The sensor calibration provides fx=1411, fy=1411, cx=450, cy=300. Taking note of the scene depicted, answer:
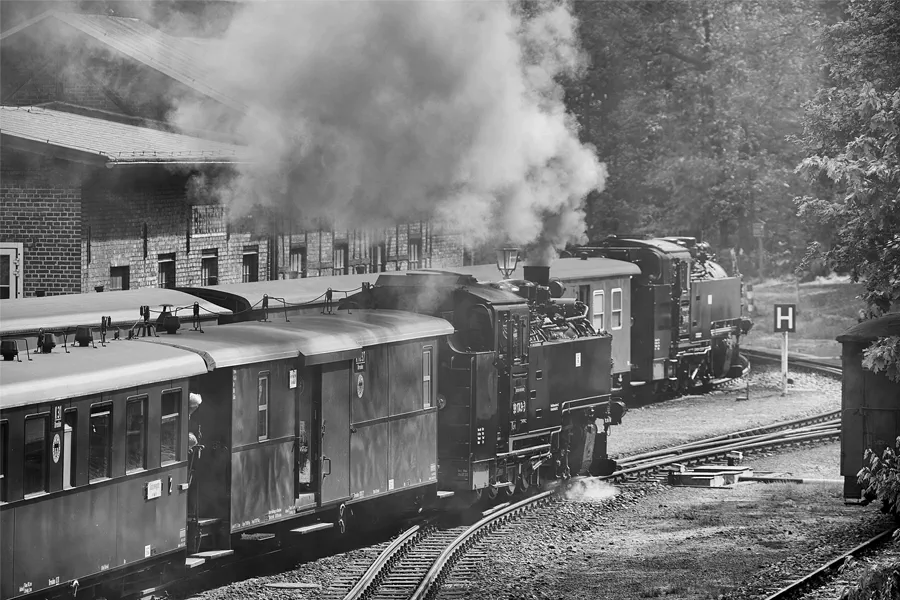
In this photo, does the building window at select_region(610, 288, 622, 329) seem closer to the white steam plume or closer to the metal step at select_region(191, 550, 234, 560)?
the white steam plume

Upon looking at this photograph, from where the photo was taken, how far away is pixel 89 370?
11211 millimetres

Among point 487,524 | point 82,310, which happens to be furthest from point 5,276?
point 487,524

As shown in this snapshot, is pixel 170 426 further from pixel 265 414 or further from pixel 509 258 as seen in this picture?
pixel 509 258

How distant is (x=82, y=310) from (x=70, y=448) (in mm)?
5493

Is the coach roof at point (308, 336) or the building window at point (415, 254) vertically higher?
the building window at point (415, 254)

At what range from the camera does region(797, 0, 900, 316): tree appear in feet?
48.8

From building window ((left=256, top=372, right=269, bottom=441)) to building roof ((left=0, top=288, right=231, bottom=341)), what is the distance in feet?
7.84

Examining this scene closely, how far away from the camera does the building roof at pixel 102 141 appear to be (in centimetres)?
2119

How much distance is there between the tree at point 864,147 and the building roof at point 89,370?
729 centimetres

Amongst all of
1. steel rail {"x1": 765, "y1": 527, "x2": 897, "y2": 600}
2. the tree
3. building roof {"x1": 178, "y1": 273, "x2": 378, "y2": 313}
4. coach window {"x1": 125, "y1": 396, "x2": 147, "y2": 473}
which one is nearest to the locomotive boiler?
building roof {"x1": 178, "y1": 273, "x2": 378, "y2": 313}

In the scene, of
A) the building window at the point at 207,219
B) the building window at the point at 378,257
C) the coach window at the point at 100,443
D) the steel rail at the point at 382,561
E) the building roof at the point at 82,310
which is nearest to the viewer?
the coach window at the point at 100,443

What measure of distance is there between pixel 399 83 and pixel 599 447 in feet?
21.8

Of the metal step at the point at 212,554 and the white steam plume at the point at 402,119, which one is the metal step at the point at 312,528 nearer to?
the metal step at the point at 212,554

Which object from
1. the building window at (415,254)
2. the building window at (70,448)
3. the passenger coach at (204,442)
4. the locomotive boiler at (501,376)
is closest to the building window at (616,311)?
the building window at (415,254)
